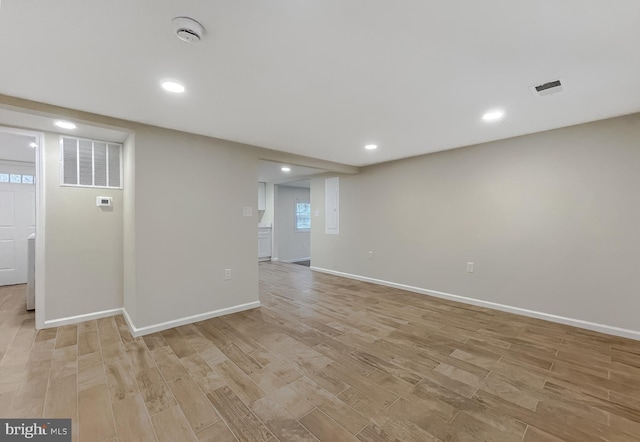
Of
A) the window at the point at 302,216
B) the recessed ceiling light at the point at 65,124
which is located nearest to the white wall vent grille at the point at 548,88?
the recessed ceiling light at the point at 65,124

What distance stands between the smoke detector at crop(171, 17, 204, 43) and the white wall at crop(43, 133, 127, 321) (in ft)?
9.07

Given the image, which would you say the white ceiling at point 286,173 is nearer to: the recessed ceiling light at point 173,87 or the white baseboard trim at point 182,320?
the white baseboard trim at point 182,320

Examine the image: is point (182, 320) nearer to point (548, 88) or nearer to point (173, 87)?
point (173, 87)

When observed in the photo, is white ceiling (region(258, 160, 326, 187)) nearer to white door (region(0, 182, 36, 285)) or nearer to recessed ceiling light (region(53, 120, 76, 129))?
recessed ceiling light (region(53, 120, 76, 129))

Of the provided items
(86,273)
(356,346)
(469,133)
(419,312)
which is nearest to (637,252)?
(469,133)

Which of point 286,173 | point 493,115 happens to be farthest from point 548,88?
point 286,173

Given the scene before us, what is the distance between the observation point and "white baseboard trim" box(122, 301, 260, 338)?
2848mm

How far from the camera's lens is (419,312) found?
3.55 meters

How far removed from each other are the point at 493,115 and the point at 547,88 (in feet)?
1.90

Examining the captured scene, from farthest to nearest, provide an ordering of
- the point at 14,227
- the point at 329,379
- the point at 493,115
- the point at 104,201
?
the point at 14,227 → the point at 104,201 → the point at 493,115 → the point at 329,379

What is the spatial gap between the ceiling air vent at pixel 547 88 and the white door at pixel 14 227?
7597 mm

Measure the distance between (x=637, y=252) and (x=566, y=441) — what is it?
242cm

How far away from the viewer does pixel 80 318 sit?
3.18m

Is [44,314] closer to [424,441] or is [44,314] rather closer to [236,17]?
[236,17]
